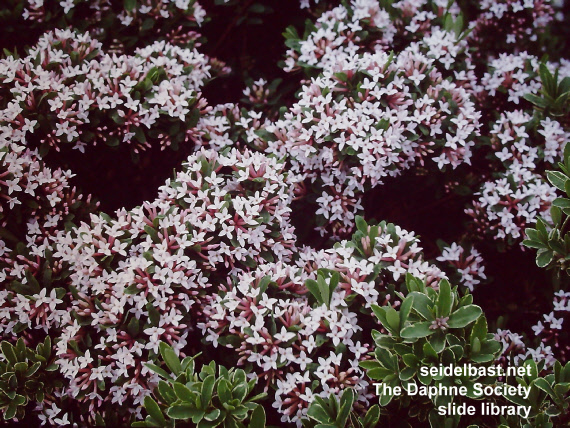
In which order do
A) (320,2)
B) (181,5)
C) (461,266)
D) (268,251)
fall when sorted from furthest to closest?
1. (320,2)
2. (181,5)
3. (461,266)
4. (268,251)

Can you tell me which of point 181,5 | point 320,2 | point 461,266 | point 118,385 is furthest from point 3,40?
point 461,266

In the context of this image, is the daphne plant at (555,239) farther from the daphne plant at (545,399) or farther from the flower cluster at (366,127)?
the flower cluster at (366,127)

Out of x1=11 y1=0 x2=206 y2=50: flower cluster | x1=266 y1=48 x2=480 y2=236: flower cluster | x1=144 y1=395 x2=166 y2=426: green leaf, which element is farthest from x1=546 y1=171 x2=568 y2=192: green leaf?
x1=11 y1=0 x2=206 y2=50: flower cluster

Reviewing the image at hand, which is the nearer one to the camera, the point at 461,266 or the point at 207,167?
the point at 207,167

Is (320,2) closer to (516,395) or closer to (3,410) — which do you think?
(516,395)

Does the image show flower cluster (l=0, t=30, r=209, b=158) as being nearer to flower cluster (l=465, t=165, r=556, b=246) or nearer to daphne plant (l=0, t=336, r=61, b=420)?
daphne plant (l=0, t=336, r=61, b=420)

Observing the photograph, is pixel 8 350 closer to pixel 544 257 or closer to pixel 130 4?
pixel 130 4

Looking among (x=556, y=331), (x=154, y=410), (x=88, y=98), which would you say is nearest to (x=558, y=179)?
(x=556, y=331)
